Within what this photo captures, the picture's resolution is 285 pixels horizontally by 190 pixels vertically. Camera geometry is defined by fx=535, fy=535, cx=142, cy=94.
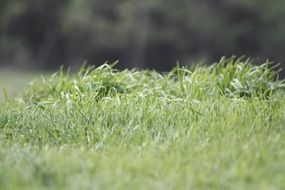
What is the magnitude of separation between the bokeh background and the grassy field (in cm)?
1675

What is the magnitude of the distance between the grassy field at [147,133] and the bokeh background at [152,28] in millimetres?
16751

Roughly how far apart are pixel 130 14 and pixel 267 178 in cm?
1986

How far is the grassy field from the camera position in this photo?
9.42ft

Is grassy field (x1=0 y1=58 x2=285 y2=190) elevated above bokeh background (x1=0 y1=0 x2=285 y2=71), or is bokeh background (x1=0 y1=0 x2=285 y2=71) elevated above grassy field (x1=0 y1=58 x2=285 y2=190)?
bokeh background (x1=0 y1=0 x2=285 y2=71)

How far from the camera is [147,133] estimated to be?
150 inches

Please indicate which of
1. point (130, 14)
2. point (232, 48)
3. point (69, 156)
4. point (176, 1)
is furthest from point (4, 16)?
point (69, 156)

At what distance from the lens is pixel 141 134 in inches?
150

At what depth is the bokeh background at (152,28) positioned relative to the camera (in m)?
22.3

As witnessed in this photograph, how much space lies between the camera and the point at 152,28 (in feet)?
74.7

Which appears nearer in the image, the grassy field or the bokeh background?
the grassy field

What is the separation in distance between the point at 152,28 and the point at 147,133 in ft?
63.1

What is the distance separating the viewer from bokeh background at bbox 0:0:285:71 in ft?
73.2

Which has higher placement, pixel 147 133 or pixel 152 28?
pixel 152 28

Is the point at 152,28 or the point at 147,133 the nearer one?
the point at 147,133
